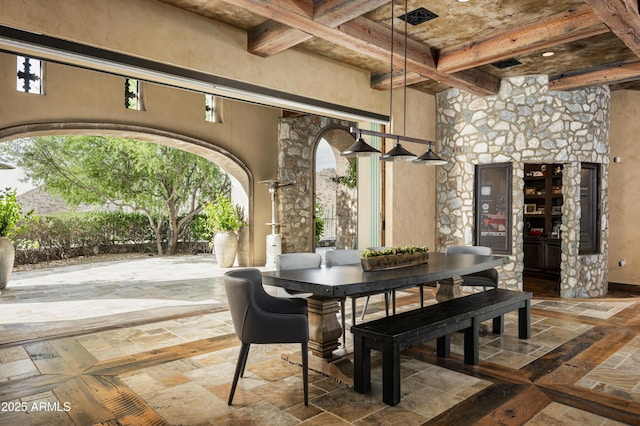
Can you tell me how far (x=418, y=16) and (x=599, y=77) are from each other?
122 inches

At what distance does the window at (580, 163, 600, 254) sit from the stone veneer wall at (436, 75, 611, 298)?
0.10 metres

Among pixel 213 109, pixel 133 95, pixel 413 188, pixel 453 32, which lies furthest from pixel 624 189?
pixel 133 95

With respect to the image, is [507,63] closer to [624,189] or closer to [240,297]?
[624,189]

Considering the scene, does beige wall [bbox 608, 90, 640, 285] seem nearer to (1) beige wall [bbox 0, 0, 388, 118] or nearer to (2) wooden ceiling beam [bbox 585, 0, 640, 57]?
(2) wooden ceiling beam [bbox 585, 0, 640, 57]

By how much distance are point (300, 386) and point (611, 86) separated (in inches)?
271

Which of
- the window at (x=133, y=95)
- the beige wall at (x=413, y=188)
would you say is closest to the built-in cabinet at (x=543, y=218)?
the beige wall at (x=413, y=188)

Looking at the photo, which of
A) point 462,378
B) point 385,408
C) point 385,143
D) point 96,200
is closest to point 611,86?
point 385,143

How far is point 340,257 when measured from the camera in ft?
14.1

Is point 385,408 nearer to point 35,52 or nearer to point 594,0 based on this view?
point 594,0

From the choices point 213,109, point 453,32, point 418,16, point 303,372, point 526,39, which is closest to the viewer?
point 303,372

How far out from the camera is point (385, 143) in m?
6.66

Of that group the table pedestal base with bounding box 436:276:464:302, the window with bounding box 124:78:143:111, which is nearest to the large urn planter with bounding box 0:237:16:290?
the window with bounding box 124:78:143:111

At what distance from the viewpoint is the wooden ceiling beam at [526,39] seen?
401 centimetres

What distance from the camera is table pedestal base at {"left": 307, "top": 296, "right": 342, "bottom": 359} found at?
3416mm
